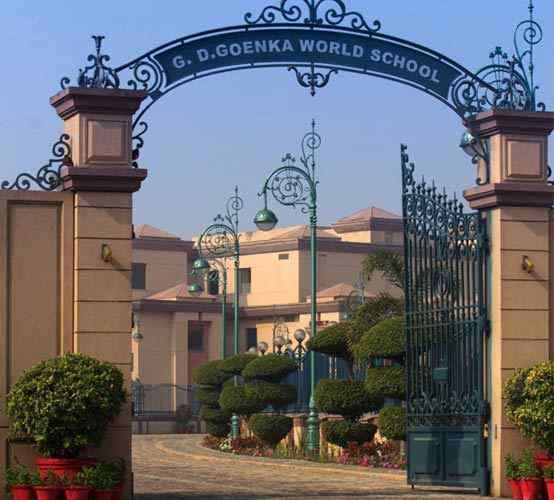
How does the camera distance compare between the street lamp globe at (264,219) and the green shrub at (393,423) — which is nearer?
the green shrub at (393,423)

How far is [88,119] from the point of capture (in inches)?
739

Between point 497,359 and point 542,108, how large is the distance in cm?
333

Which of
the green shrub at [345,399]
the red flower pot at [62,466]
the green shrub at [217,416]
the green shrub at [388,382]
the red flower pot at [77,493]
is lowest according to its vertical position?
the green shrub at [217,416]

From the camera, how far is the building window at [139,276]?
263 feet

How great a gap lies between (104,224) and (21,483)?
323 centimetres

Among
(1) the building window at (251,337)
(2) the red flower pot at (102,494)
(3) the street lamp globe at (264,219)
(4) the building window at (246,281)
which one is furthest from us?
(4) the building window at (246,281)

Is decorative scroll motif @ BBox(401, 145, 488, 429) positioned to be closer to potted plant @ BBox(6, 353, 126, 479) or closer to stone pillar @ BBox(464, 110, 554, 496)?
stone pillar @ BBox(464, 110, 554, 496)

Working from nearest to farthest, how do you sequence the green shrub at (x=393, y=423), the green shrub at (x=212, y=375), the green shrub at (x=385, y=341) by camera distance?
the green shrub at (x=385, y=341) < the green shrub at (x=393, y=423) < the green shrub at (x=212, y=375)

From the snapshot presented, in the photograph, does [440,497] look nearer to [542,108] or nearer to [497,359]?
[497,359]

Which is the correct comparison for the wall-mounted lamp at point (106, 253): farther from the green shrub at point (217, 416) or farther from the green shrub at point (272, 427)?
the green shrub at point (217, 416)

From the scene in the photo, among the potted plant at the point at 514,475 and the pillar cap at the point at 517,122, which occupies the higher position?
the pillar cap at the point at 517,122

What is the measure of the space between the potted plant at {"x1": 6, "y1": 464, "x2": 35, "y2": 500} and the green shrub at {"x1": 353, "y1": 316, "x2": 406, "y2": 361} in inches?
418

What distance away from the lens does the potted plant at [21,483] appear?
1773cm

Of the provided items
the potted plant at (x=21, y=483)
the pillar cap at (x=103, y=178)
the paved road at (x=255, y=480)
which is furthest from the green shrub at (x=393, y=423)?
the potted plant at (x=21, y=483)
